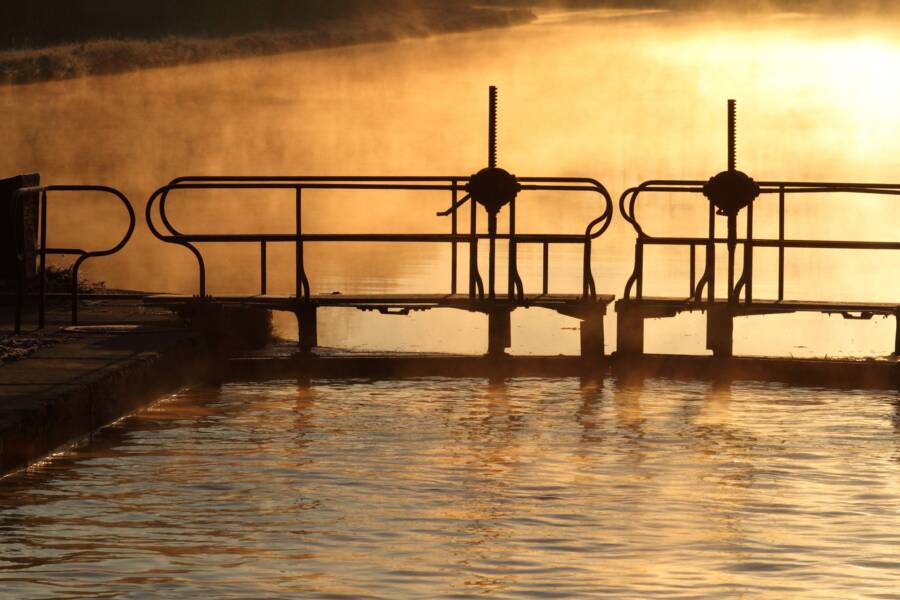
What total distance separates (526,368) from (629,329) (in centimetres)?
91

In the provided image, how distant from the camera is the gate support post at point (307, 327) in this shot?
15820mm

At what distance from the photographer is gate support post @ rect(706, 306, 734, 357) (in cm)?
1609

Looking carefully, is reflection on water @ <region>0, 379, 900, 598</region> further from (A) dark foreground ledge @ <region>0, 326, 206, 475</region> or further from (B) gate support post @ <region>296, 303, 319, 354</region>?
(B) gate support post @ <region>296, 303, 319, 354</region>

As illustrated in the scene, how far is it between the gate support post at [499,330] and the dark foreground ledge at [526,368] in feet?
0.65

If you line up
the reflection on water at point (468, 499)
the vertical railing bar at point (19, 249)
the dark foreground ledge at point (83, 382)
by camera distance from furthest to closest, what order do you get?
the vertical railing bar at point (19, 249) < the dark foreground ledge at point (83, 382) < the reflection on water at point (468, 499)

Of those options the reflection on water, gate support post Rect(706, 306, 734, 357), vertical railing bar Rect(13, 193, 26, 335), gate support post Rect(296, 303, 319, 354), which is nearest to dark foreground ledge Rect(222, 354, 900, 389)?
gate support post Rect(296, 303, 319, 354)

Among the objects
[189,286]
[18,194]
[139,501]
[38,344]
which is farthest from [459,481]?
[189,286]

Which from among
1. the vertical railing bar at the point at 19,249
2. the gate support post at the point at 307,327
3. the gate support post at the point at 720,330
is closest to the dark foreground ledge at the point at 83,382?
the vertical railing bar at the point at 19,249

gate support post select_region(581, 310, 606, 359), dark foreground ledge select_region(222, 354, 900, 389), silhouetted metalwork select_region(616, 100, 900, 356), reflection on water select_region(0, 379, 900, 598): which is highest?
silhouetted metalwork select_region(616, 100, 900, 356)

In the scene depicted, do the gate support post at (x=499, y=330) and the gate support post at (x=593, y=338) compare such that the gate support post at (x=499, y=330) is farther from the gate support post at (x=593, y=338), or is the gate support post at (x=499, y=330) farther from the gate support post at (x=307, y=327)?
the gate support post at (x=307, y=327)

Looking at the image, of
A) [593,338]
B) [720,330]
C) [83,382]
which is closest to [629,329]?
[593,338]

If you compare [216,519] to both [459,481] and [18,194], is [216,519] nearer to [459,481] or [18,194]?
[459,481]

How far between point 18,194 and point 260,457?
4418 millimetres

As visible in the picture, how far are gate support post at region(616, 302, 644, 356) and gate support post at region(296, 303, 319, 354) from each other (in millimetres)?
2372
